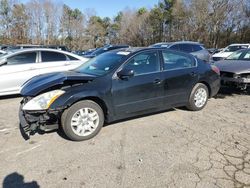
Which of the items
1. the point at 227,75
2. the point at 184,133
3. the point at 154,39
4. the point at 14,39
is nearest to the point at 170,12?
the point at 154,39

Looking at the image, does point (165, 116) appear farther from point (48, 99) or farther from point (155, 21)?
point (155, 21)

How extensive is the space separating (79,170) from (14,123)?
2.53m

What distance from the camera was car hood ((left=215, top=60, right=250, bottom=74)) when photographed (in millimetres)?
7074

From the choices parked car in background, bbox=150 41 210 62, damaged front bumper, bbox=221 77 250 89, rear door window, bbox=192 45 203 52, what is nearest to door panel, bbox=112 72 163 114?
damaged front bumper, bbox=221 77 250 89

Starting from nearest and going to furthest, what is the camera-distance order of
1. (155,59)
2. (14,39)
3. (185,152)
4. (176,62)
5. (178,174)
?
(178,174)
(185,152)
(155,59)
(176,62)
(14,39)

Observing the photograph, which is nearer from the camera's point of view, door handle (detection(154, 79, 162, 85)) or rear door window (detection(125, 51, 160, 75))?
rear door window (detection(125, 51, 160, 75))

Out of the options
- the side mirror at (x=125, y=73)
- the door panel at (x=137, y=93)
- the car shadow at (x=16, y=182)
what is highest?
the side mirror at (x=125, y=73)

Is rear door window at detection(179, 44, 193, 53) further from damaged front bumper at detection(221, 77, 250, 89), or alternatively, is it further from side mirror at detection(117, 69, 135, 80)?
side mirror at detection(117, 69, 135, 80)

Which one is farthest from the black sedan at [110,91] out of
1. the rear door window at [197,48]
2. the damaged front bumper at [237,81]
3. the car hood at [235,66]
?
the rear door window at [197,48]

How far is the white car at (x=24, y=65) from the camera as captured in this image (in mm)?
7062

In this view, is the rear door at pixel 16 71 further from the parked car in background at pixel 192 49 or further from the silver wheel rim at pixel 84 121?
the parked car in background at pixel 192 49

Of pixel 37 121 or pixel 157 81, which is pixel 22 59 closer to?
pixel 37 121

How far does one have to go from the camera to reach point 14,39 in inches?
1480

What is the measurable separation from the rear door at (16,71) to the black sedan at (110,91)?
2.67m
